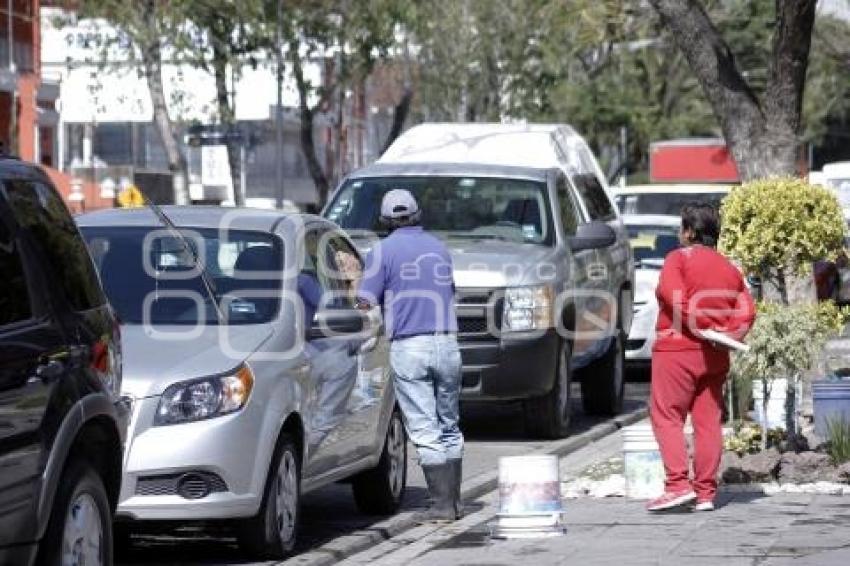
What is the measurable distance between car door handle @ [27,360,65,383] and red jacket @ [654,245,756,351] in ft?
15.6

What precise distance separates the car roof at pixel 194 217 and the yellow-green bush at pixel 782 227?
354 cm

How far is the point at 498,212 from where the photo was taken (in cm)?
1673

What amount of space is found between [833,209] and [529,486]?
415 centimetres

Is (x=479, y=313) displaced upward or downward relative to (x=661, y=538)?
upward

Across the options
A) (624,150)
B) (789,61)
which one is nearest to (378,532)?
(789,61)

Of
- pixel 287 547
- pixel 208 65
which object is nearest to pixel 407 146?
pixel 287 547

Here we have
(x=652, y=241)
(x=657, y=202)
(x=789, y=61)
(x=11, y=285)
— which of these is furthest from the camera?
(x=657, y=202)

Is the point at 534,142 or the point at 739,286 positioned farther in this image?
the point at 534,142

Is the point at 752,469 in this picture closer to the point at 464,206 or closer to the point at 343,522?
the point at 343,522

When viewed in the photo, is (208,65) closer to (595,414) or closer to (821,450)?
(595,414)

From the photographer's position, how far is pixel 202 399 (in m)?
9.87

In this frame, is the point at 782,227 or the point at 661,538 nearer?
the point at 661,538

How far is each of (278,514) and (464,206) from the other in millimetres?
6766

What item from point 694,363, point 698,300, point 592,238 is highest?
point 592,238
